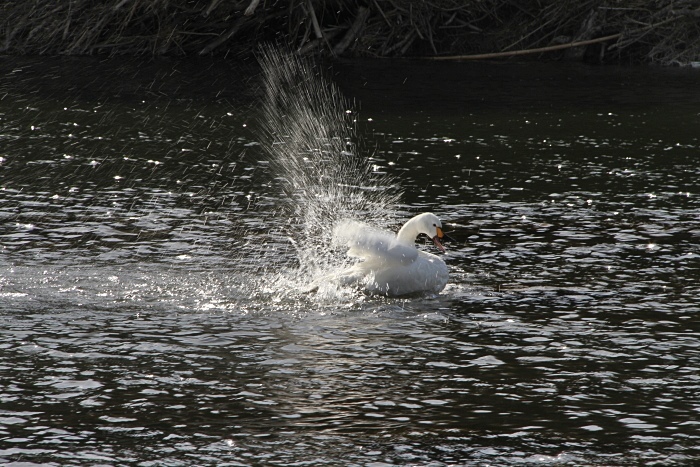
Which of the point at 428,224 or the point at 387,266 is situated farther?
the point at 428,224

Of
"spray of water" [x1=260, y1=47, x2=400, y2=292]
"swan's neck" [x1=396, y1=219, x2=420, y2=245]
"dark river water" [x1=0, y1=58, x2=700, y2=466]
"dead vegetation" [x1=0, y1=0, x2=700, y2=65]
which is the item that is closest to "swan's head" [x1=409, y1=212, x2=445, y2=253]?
"swan's neck" [x1=396, y1=219, x2=420, y2=245]

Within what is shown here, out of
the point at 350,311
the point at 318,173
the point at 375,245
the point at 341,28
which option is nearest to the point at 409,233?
the point at 375,245

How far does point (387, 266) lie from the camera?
15039 mm

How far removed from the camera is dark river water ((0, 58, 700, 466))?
1034 centimetres

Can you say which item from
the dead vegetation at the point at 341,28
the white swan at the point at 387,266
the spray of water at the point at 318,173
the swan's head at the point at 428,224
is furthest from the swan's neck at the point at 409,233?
the dead vegetation at the point at 341,28

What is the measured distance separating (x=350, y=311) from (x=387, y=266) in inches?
40.9

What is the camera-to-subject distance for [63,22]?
1828 inches

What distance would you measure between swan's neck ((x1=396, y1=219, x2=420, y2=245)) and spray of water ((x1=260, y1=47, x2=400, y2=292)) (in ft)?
4.42

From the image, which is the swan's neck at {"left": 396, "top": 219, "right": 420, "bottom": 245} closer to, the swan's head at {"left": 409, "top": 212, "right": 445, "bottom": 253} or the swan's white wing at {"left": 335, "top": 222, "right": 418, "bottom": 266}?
the swan's head at {"left": 409, "top": 212, "right": 445, "bottom": 253}

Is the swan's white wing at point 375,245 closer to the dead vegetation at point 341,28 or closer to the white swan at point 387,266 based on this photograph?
the white swan at point 387,266

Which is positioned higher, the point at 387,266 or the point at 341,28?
the point at 341,28

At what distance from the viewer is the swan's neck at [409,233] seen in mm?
15719

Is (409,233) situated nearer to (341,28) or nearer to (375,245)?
(375,245)

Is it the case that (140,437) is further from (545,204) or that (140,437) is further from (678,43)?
(678,43)
